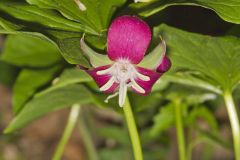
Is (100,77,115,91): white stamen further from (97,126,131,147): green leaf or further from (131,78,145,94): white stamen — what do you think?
(97,126,131,147): green leaf

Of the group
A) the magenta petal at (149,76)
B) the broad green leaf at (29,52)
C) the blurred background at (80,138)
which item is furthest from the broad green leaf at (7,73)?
the magenta petal at (149,76)

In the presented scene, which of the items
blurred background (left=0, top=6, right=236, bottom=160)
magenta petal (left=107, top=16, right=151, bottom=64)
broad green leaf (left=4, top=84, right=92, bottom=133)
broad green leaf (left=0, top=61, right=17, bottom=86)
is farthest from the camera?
blurred background (left=0, top=6, right=236, bottom=160)

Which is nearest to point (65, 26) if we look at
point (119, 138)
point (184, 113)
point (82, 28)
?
point (82, 28)

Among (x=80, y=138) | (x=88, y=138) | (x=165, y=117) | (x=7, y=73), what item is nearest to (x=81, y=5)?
(x=165, y=117)

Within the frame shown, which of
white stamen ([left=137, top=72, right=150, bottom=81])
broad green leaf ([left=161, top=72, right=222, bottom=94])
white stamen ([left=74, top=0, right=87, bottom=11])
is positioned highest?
broad green leaf ([left=161, top=72, right=222, bottom=94])

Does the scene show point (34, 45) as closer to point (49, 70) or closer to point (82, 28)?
point (49, 70)

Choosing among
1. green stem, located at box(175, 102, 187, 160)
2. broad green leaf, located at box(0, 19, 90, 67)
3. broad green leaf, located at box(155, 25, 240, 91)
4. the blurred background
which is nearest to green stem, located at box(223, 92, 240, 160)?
broad green leaf, located at box(155, 25, 240, 91)
